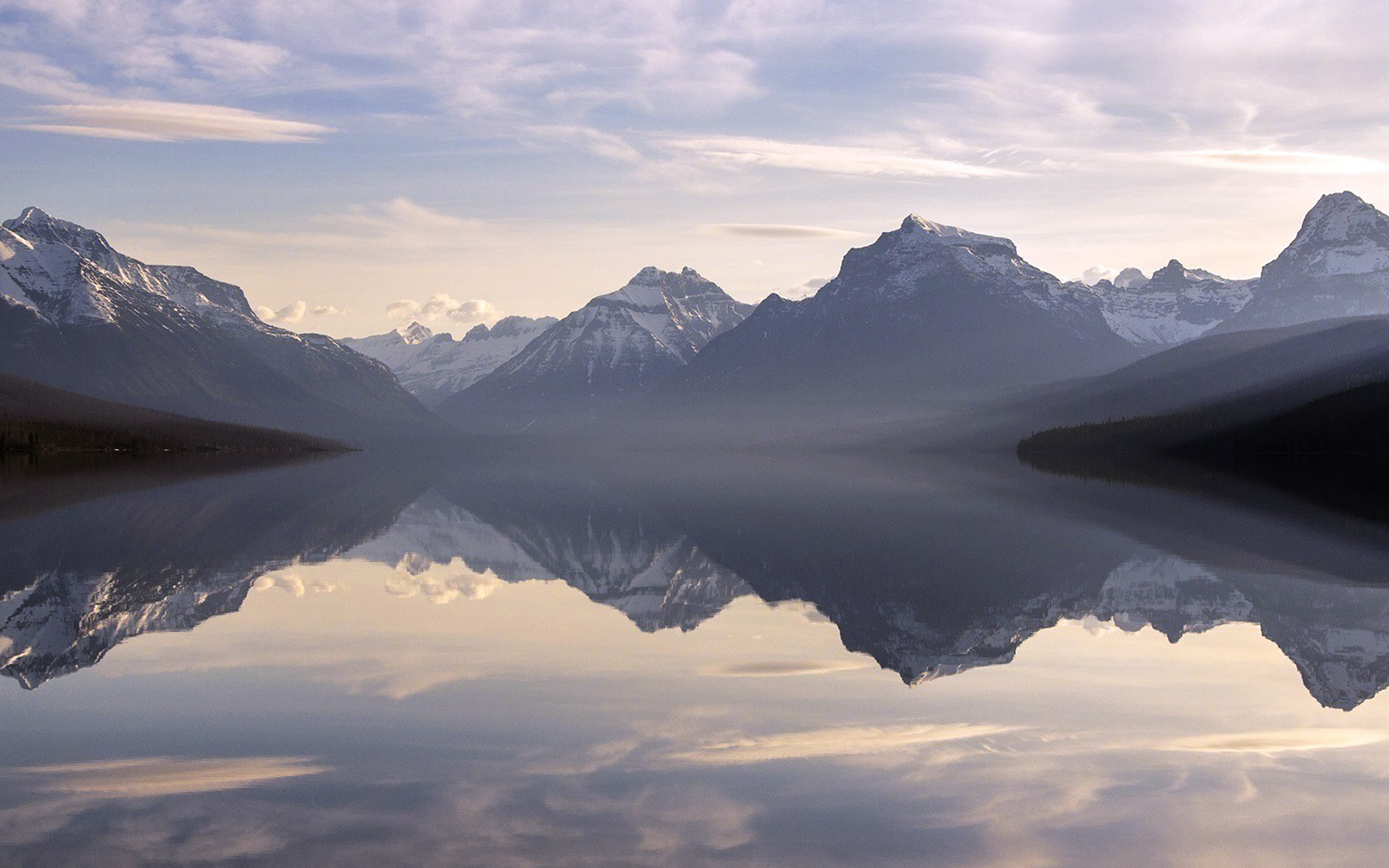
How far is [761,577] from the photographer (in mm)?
59406

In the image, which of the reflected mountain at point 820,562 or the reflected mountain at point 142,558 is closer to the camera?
the reflected mountain at point 142,558

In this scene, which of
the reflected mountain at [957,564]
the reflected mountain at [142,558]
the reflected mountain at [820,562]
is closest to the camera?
the reflected mountain at [142,558]

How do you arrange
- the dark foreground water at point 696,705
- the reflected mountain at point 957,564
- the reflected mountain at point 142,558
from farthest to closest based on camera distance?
1. the reflected mountain at point 957,564
2. the reflected mountain at point 142,558
3. the dark foreground water at point 696,705

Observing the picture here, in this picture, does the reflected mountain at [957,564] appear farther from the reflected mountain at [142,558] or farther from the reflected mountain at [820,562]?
the reflected mountain at [142,558]

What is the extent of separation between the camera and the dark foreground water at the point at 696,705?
73.9 feet

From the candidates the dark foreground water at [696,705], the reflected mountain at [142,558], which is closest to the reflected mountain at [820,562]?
the reflected mountain at [142,558]

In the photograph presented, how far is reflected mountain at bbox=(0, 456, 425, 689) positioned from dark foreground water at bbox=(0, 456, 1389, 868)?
0.34 m

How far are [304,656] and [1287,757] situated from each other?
25.5 metres

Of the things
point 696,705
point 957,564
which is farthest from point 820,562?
point 696,705

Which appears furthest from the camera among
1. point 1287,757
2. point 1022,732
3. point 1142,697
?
point 1142,697

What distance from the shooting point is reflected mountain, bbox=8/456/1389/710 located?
A: 42.2m

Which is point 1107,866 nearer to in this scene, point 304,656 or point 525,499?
point 304,656

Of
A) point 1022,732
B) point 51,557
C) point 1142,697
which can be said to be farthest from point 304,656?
point 51,557

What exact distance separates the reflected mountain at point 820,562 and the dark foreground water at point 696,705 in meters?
0.34
